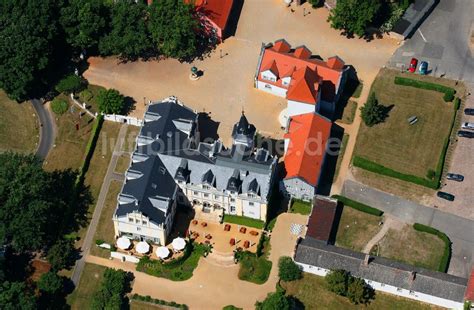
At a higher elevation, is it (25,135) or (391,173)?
(391,173)

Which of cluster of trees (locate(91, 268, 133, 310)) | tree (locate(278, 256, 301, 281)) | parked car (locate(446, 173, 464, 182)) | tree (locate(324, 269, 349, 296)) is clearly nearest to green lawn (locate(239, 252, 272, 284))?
tree (locate(278, 256, 301, 281))

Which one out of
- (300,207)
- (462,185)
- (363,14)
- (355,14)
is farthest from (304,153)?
(363,14)

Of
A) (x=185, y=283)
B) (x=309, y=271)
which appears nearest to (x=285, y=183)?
(x=309, y=271)

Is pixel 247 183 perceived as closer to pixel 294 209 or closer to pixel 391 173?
pixel 294 209

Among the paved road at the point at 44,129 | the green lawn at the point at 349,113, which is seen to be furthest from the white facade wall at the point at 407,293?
the paved road at the point at 44,129

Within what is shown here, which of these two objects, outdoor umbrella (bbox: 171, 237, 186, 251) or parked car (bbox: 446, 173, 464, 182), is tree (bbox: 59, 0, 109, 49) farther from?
parked car (bbox: 446, 173, 464, 182)
